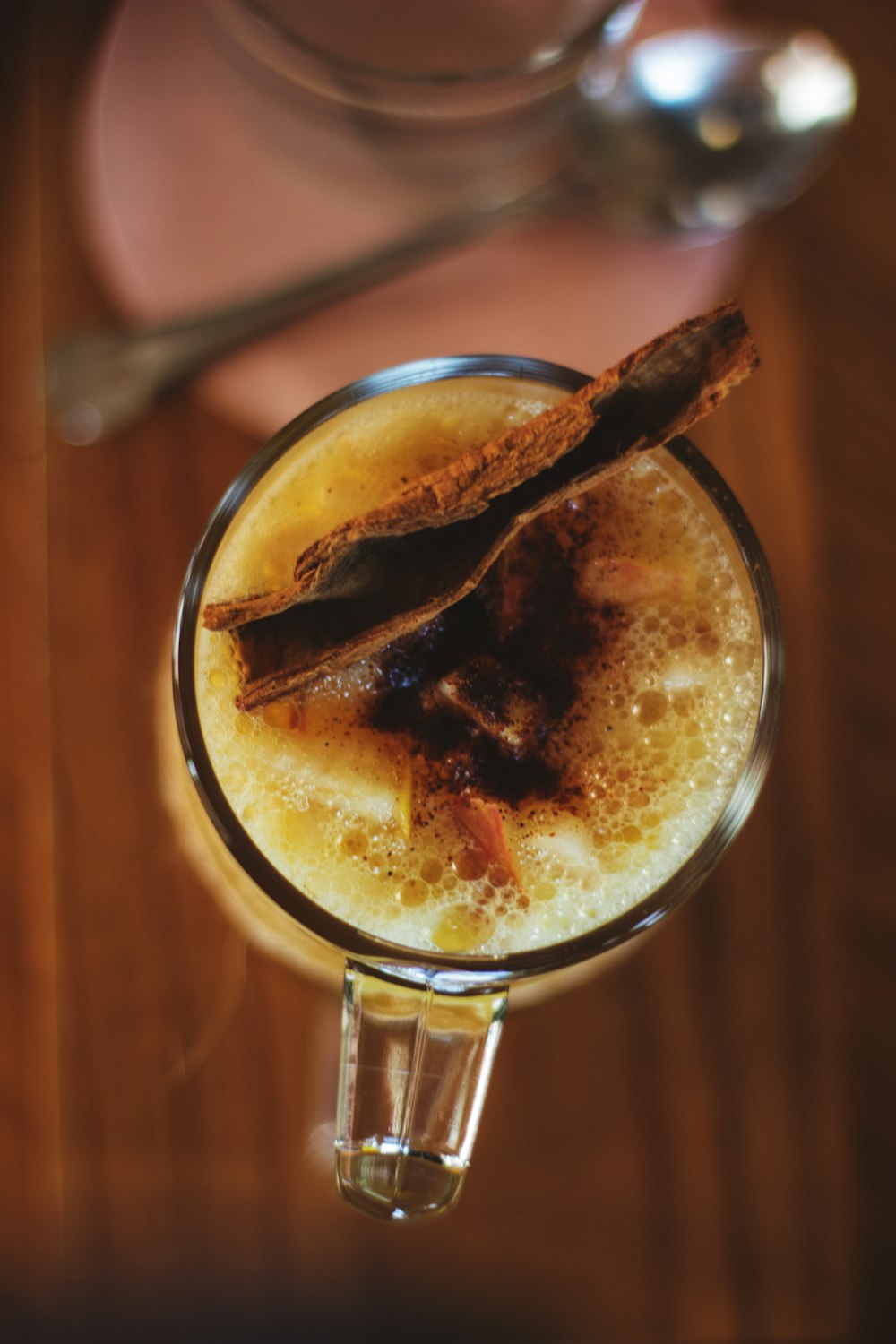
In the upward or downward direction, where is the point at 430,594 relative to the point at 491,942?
upward

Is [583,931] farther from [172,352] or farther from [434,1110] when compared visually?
[172,352]

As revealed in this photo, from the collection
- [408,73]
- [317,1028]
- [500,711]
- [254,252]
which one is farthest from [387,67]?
[317,1028]

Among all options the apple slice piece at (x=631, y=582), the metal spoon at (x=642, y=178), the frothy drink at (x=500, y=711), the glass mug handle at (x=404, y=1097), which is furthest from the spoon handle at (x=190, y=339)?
the glass mug handle at (x=404, y=1097)

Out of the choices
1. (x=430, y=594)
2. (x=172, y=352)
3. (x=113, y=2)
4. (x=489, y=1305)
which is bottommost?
(x=489, y=1305)

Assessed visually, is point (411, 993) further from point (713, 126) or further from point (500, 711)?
point (713, 126)

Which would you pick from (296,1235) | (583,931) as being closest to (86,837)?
(296,1235)

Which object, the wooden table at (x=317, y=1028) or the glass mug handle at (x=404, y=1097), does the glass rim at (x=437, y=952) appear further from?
the wooden table at (x=317, y=1028)

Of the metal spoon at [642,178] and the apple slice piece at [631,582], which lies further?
the metal spoon at [642,178]
